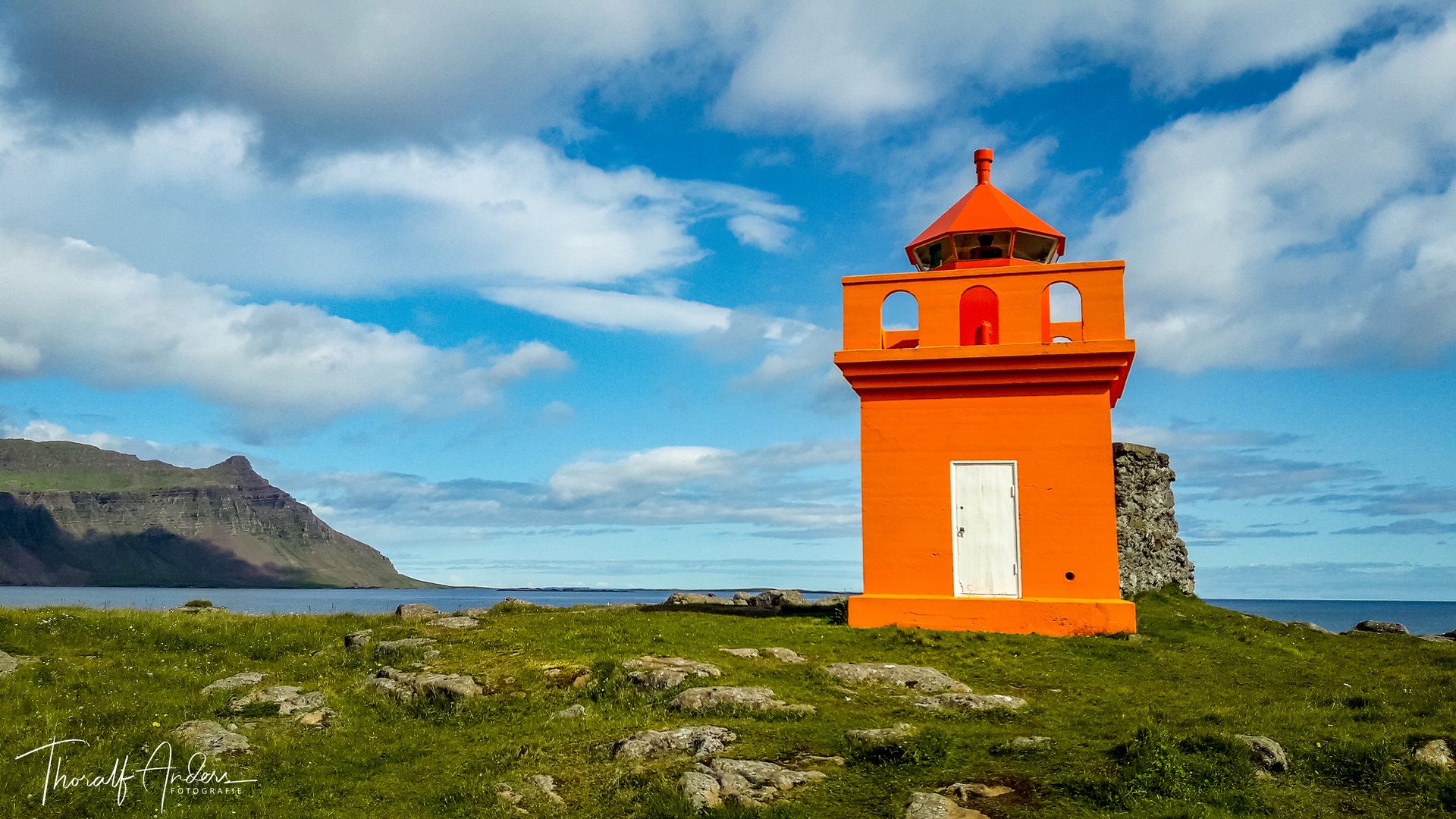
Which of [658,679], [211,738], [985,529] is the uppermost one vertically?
[985,529]

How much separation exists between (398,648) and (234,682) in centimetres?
264

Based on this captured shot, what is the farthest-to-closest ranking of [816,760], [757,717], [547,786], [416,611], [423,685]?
[416,611] → [423,685] → [757,717] → [816,760] → [547,786]

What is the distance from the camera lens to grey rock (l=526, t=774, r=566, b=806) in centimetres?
938

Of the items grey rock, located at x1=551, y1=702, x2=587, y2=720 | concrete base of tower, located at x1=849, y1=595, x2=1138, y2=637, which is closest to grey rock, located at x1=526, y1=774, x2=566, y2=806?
grey rock, located at x1=551, y1=702, x2=587, y2=720

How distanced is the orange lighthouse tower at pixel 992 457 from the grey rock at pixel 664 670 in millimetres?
5708

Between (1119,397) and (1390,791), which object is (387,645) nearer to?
(1390,791)

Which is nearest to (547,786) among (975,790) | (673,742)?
(673,742)

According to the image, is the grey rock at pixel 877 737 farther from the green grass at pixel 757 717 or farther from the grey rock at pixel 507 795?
the grey rock at pixel 507 795

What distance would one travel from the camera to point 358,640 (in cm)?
1683

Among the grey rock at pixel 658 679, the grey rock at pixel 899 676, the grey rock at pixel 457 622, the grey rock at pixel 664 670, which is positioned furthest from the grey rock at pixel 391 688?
the grey rock at pixel 899 676

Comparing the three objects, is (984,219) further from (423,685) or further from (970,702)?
(423,685)

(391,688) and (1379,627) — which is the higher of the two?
(1379,627)

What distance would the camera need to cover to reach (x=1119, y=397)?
21.7 meters

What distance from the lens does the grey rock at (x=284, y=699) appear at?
1274 centimetres
